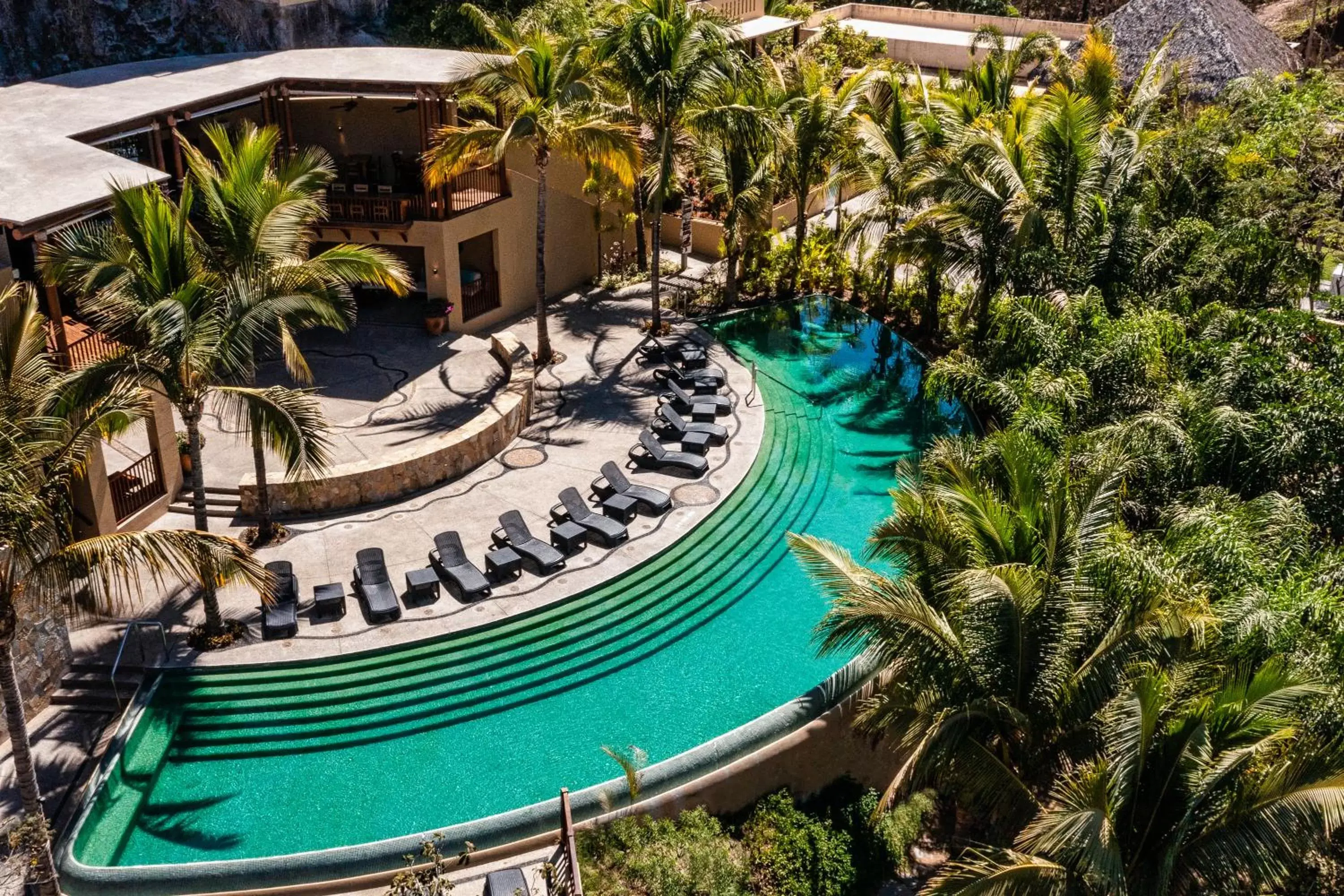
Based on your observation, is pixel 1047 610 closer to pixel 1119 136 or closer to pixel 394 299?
pixel 1119 136

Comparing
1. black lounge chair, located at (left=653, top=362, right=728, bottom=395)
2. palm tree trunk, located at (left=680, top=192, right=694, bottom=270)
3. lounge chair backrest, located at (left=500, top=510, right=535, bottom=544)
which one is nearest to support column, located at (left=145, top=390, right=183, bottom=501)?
lounge chair backrest, located at (left=500, top=510, right=535, bottom=544)

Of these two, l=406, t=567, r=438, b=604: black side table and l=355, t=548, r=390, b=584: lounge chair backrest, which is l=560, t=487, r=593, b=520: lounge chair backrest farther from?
l=355, t=548, r=390, b=584: lounge chair backrest

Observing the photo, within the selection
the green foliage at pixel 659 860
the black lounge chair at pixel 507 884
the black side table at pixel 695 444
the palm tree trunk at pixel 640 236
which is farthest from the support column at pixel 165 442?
the palm tree trunk at pixel 640 236

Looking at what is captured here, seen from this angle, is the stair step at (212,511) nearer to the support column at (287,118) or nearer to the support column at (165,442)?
the support column at (165,442)

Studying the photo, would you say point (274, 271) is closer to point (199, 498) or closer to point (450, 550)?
point (199, 498)

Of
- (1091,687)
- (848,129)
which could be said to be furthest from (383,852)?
(848,129)

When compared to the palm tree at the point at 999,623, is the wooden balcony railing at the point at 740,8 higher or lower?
higher

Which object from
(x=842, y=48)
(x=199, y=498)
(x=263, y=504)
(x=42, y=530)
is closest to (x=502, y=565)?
(x=263, y=504)
